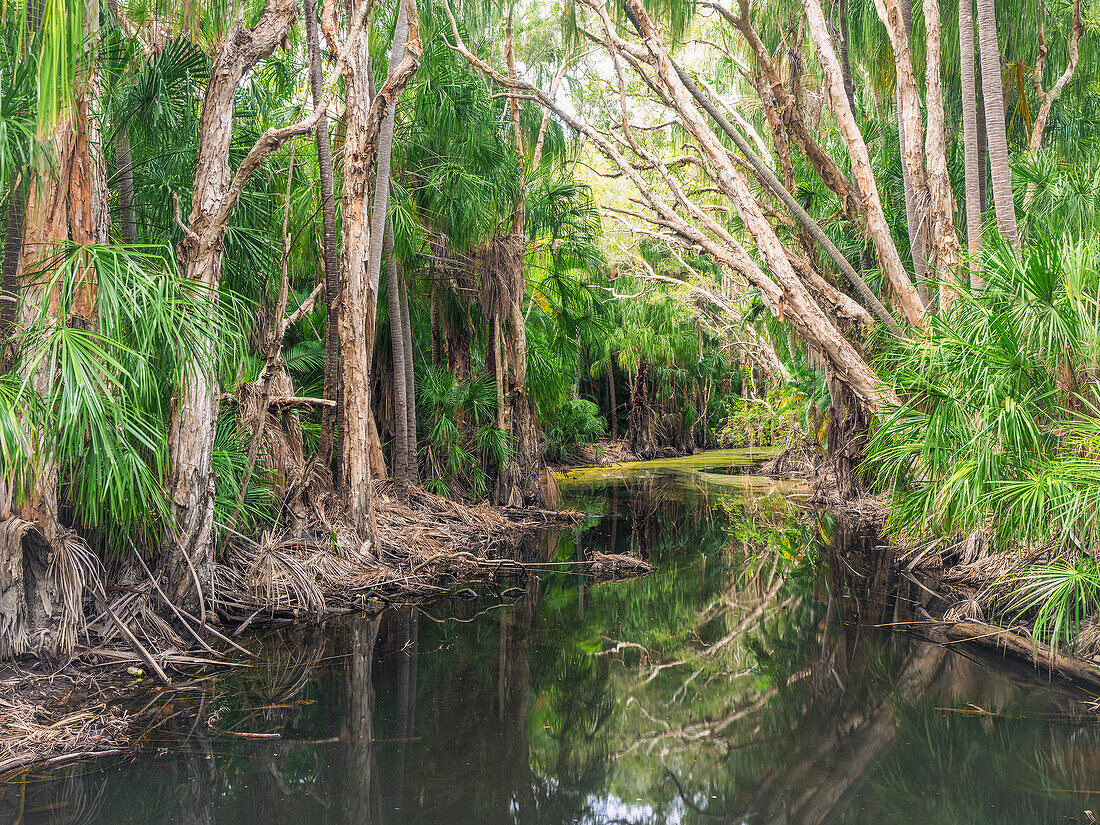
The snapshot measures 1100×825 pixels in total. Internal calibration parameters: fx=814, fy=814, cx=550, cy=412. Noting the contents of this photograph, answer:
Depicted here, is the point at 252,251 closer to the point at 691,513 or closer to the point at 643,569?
the point at 643,569

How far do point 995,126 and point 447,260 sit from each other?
7.39 meters

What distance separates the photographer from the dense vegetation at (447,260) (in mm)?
4996

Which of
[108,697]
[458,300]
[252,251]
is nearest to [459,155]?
[458,300]

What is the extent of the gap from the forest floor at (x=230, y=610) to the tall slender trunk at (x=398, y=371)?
372 millimetres

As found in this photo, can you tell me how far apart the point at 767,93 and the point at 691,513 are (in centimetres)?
711

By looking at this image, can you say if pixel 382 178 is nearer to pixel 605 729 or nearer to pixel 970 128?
pixel 970 128

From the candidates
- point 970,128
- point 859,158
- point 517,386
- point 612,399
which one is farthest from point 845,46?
point 612,399

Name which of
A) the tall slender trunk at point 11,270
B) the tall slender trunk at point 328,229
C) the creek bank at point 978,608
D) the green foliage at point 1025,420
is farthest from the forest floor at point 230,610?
the green foliage at point 1025,420

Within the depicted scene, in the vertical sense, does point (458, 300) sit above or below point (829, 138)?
below

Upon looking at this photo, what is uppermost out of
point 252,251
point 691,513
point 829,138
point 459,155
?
point 829,138

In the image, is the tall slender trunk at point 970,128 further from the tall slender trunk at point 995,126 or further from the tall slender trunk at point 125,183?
the tall slender trunk at point 125,183

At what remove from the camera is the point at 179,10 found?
7785mm

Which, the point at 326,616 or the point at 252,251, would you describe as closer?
the point at 326,616

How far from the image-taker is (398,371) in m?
11.2
